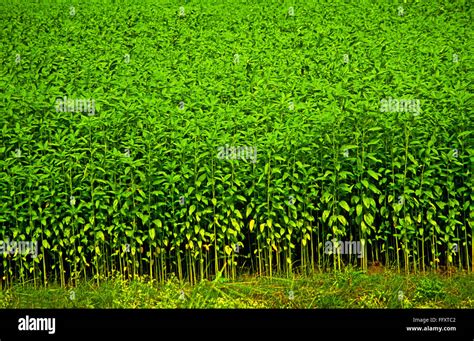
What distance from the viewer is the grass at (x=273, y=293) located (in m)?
5.75

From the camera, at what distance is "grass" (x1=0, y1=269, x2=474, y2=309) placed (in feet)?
18.9

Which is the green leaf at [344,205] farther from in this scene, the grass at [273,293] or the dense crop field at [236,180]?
the grass at [273,293]

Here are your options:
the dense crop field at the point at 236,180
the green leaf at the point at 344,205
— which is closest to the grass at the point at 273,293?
the dense crop field at the point at 236,180

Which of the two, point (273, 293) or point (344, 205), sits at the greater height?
point (344, 205)

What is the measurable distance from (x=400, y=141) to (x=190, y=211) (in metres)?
2.35

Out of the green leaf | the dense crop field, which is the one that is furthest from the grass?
the green leaf

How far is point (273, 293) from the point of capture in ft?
19.4

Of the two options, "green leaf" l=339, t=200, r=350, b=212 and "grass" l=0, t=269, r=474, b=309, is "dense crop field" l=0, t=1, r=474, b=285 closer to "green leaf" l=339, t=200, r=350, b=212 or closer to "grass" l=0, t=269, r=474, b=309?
"green leaf" l=339, t=200, r=350, b=212

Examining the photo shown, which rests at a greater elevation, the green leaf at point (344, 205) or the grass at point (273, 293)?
the green leaf at point (344, 205)

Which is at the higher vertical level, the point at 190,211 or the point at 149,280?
the point at 190,211

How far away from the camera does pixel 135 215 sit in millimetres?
5953
